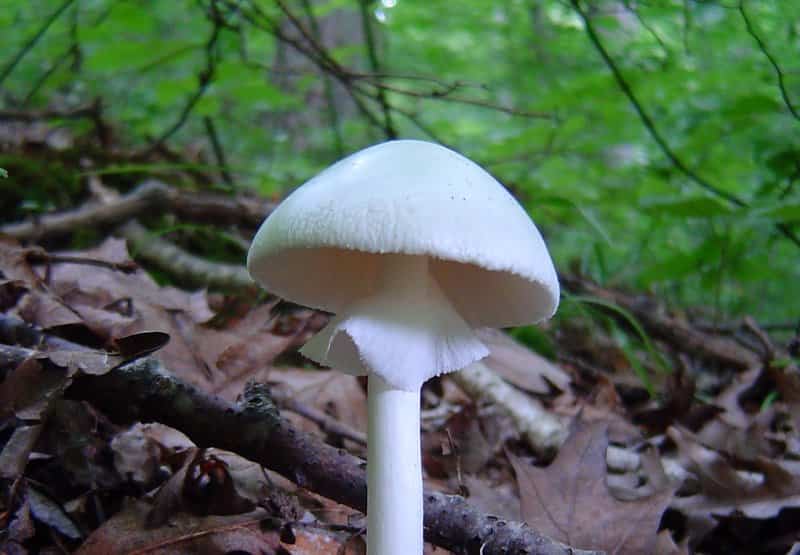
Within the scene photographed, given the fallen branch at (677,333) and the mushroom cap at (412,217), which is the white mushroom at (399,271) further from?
the fallen branch at (677,333)

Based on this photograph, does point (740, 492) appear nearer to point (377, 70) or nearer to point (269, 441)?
point (269, 441)

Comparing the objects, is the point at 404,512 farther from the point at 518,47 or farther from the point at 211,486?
the point at 518,47

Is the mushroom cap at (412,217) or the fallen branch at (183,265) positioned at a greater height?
the mushroom cap at (412,217)

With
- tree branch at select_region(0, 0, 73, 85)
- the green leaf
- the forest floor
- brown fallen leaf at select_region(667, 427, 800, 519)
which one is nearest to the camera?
the forest floor

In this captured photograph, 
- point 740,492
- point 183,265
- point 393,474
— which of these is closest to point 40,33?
point 183,265

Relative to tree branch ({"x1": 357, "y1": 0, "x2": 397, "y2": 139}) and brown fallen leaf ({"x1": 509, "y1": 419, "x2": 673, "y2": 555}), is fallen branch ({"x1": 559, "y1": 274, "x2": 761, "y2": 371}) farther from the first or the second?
brown fallen leaf ({"x1": 509, "y1": 419, "x2": 673, "y2": 555})

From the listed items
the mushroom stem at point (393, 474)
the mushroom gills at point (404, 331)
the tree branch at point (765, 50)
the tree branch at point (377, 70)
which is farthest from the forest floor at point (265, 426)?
the tree branch at point (765, 50)

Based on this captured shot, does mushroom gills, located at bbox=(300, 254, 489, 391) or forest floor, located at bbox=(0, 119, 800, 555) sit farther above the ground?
mushroom gills, located at bbox=(300, 254, 489, 391)

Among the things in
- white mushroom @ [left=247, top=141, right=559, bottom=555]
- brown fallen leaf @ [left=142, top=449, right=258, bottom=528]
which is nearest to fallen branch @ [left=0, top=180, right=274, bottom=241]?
brown fallen leaf @ [left=142, top=449, right=258, bottom=528]
